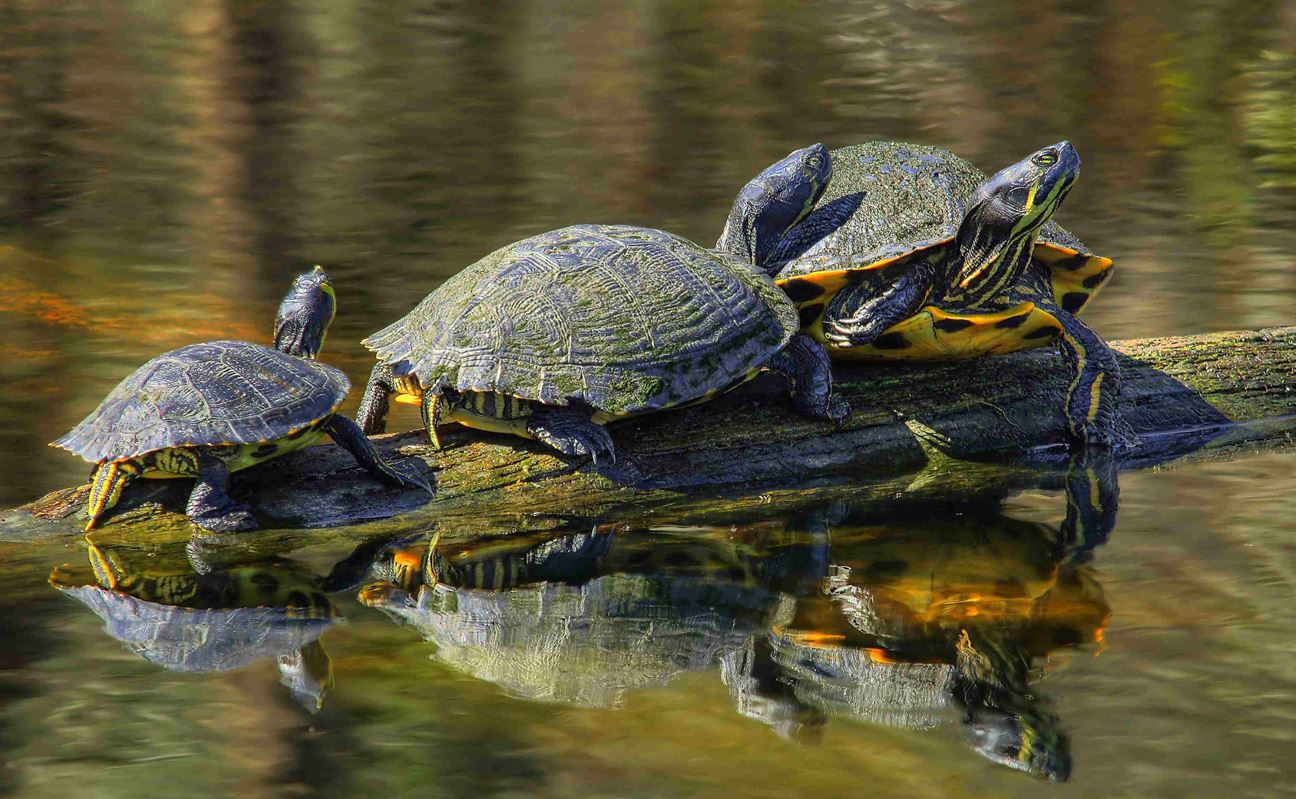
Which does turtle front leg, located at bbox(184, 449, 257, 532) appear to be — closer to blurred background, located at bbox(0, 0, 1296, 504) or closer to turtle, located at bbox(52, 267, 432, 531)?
turtle, located at bbox(52, 267, 432, 531)

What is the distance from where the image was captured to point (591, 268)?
537cm

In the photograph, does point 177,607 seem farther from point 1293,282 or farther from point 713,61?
point 713,61

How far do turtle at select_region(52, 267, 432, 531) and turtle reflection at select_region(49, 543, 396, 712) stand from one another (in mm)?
197

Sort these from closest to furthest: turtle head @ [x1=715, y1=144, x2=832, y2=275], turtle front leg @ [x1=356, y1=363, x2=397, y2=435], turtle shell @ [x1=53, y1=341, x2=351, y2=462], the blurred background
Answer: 1. turtle shell @ [x1=53, y1=341, x2=351, y2=462]
2. turtle front leg @ [x1=356, y1=363, x2=397, y2=435]
3. turtle head @ [x1=715, y1=144, x2=832, y2=275]
4. the blurred background

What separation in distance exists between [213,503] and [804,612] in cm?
218

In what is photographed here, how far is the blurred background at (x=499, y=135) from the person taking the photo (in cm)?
1041

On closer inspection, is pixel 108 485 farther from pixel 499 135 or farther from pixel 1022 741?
pixel 499 135

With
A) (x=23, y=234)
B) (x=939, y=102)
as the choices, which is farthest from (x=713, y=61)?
(x=23, y=234)

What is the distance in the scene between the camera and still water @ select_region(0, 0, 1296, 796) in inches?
138

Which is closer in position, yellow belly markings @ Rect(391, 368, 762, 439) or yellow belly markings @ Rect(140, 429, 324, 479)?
yellow belly markings @ Rect(140, 429, 324, 479)

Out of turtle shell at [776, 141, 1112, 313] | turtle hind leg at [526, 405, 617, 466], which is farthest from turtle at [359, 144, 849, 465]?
turtle shell at [776, 141, 1112, 313]

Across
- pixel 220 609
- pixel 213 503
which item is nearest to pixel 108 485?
pixel 213 503

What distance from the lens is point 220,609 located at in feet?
14.7

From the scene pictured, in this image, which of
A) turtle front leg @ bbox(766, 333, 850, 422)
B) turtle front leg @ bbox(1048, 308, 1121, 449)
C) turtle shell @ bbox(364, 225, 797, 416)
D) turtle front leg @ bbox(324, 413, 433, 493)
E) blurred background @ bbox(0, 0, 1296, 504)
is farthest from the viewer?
blurred background @ bbox(0, 0, 1296, 504)
